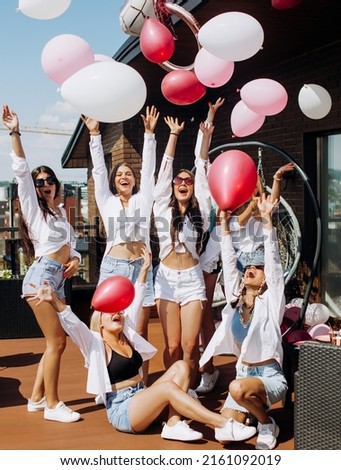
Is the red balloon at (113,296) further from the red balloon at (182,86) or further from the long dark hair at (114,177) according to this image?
the red balloon at (182,86)

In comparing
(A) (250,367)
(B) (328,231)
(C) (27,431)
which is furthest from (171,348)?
(B) (328,231)

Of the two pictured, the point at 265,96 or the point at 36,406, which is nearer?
the point at 265,96

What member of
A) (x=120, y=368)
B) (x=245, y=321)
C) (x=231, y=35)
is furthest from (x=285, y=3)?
(x=120, y=368)

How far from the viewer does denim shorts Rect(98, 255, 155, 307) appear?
14.0 ft

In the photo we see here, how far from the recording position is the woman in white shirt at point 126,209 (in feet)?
13.9

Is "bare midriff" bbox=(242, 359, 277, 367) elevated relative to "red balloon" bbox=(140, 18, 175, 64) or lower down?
lower down

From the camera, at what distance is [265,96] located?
4.18m

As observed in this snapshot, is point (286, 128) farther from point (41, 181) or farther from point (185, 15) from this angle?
point (41, 181)

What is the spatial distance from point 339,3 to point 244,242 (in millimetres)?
1715

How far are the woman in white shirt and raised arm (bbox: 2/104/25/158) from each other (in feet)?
1.60

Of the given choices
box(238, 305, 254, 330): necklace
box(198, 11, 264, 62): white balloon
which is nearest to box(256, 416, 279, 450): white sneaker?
box(238, 305, 254, 330): necklace

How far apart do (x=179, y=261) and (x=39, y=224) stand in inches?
34.9

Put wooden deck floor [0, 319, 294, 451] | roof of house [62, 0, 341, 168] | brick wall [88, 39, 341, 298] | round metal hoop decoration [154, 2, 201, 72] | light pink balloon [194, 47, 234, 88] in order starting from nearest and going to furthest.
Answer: wooden deck floor [0, 319, 294, 451] → light pink balloon [194, 47, 234, 88] → round metal hoop decoration [154, 2, 201, 72] → roof of house [62, 0, 341, 168] → brick wall [88, 39, 341, 298]

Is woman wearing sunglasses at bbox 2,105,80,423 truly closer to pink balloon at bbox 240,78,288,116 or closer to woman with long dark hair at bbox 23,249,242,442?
woman with long dark hair at bbox 23,249,242,442
